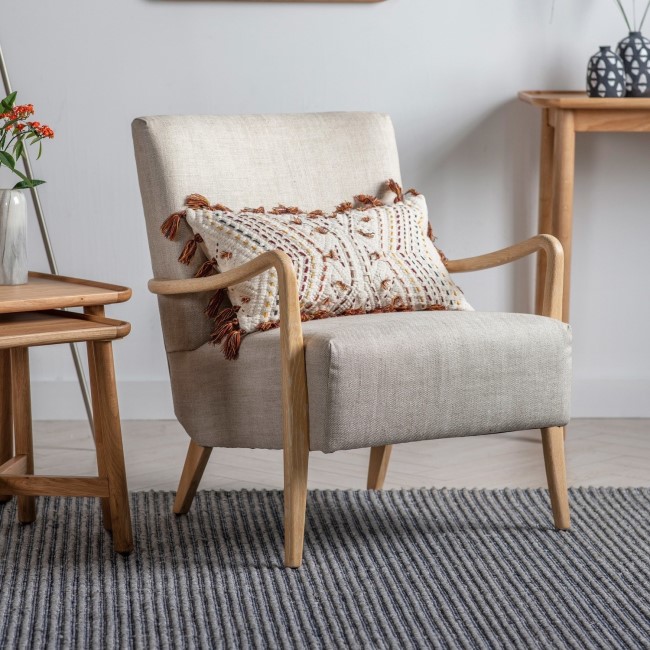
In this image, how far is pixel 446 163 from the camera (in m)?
3.00

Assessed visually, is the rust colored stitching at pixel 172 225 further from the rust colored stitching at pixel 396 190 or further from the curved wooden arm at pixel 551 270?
the curved wooden arm at pixel 551 270

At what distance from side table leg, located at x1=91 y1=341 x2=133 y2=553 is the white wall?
115 cm

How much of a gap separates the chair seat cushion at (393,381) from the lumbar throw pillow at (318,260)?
0.08 m

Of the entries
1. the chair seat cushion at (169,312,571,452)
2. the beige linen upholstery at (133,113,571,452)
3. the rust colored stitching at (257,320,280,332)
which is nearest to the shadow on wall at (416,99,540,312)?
the beige linen upholstery at (133,113,571,452)

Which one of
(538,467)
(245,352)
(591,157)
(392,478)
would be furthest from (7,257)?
(591,157)

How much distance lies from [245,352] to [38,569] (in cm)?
54

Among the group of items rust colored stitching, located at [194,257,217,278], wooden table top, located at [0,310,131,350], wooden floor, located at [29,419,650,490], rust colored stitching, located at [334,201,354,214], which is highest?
rust colored stitching, located at [334,201,354,214]

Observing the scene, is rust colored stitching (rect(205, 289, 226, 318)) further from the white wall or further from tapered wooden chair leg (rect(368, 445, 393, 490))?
the white wall

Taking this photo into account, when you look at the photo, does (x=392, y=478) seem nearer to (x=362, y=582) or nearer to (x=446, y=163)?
(x=362, y=582)

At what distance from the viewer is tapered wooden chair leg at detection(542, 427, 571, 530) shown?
198 centimetres

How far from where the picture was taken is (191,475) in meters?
2.06

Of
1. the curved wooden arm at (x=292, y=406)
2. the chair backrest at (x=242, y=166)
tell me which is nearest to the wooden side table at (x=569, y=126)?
the chair backrest at (x=242, y=166)

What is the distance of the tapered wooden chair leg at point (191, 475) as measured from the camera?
2047mm

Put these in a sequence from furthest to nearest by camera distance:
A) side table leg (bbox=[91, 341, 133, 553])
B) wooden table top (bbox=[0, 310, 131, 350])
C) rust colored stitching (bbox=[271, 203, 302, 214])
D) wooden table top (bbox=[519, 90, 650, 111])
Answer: wooden table top (bbox=[519, 90, 650, 111]), rust colored stitching (bbox=[271, 203, 302, 214]), side table leg (bbox=[91, 341, 133, 553]), wooden table top (bbox=[0, 310, 131, 350])
